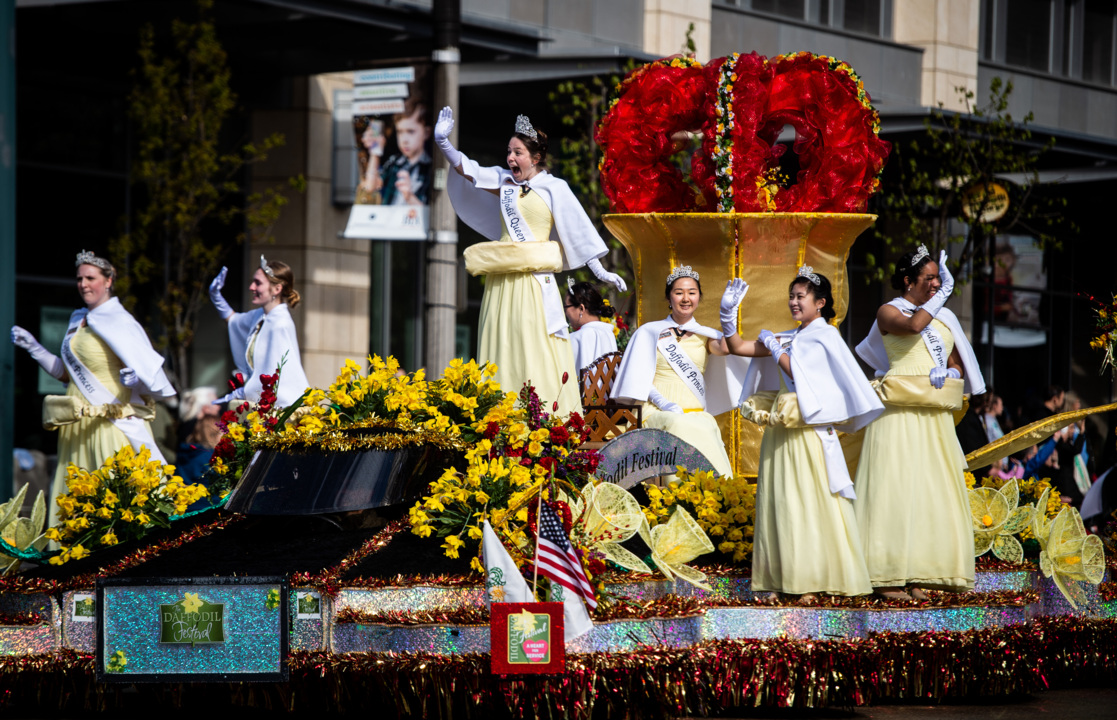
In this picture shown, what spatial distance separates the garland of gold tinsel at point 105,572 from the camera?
6695mm

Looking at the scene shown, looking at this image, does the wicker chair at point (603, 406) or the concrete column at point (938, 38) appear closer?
the wicker chair at point (603, 406)

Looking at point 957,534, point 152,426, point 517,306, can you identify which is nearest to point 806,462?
point 957,534

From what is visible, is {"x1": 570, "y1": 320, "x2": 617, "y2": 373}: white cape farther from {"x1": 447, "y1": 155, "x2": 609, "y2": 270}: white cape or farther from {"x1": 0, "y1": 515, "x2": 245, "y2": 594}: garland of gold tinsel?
{"x1": 0, "y1": 515, "x2": 245, "y2": 594}: garland of gold tinsel

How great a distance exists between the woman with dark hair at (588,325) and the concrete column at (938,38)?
44.5 ft

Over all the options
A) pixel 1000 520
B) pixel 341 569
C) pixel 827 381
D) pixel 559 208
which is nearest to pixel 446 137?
pixel 559 208

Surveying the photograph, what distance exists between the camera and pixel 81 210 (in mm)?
16125

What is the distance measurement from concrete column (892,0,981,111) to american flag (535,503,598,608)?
18.2m

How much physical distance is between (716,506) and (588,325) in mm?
3030

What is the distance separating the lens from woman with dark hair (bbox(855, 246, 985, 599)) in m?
7.79

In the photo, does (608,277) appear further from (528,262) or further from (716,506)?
(716,506)

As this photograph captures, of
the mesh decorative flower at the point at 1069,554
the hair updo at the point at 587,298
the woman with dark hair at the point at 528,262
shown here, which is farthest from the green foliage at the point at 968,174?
the mesh decorative flower at the point at 1069,554

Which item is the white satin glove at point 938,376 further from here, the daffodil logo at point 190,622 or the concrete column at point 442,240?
the concrete column at point 442,240

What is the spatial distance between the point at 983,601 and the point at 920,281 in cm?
158

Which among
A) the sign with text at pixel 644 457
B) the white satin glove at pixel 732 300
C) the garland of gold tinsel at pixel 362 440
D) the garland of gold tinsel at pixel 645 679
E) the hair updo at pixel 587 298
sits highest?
the hair updo at pixel 587 298
